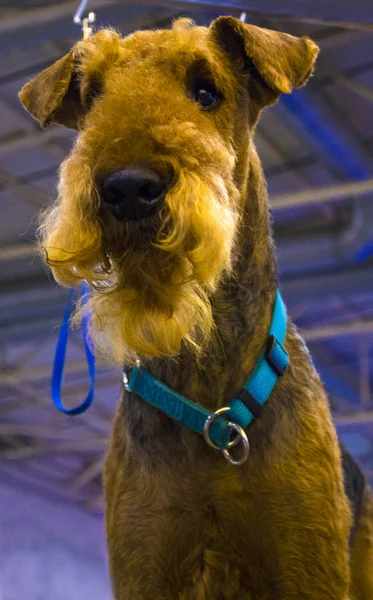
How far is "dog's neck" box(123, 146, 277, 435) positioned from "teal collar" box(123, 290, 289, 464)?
26mm

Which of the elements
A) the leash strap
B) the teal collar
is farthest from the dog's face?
the leash strap

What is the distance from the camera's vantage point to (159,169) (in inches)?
54.1

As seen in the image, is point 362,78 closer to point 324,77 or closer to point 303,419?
point 324,77

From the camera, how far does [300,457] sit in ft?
5.46

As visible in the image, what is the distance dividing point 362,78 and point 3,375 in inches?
237

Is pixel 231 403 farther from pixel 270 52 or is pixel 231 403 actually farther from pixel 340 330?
pixel 340 330

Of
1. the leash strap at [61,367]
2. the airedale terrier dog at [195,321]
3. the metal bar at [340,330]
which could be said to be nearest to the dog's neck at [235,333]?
the airedale terrier dog at [195,321]

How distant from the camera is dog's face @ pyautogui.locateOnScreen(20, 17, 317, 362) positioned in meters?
1.39

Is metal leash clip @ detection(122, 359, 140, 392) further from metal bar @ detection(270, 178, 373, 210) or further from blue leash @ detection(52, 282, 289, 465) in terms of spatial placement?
metal bar @ detection(270, 178, 373, 210)

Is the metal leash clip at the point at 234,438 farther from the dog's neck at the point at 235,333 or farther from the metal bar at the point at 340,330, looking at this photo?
the metal bar at the point at 340,330

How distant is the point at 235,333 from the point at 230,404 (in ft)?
0.60

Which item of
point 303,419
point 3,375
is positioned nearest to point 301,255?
point 3,375

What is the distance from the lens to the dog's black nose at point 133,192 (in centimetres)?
134

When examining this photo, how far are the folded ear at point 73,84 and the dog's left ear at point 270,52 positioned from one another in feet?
0.96
